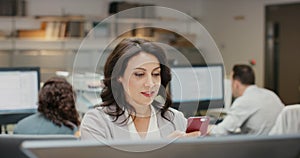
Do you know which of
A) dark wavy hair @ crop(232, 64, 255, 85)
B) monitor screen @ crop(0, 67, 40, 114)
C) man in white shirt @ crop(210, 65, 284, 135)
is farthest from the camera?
dark wavy hair @ crop(232, 64, 255, 85)

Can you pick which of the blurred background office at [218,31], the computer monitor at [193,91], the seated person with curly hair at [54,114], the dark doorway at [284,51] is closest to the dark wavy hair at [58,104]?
the seated person with curly hair at [54,114]

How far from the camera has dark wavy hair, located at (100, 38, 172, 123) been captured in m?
1.24

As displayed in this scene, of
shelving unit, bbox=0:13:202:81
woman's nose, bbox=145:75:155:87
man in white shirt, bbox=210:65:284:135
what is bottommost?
man in white shirt, bbox=210:65:284:135

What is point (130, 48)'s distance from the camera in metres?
1.31

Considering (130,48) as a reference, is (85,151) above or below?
below

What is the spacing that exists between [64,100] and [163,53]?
1643 mm

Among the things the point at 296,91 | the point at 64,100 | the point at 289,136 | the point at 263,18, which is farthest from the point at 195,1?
the point at 289,136

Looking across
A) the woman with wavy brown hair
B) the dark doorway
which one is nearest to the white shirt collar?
the woman with wavy brown hair

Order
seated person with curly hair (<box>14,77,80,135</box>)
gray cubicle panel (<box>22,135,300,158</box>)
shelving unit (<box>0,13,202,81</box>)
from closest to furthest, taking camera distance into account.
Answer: gray cubicle panel (<box>22,135,300,158</box>), seated person with curly hair (<box>14,77,80,135</box>), shelving unit (<box>0,13,202,81</box>)

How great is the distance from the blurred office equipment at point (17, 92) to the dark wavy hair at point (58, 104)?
0.30 meters

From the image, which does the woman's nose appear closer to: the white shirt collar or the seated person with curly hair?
the white shirt collar

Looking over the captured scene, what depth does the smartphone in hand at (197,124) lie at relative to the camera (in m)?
1.21

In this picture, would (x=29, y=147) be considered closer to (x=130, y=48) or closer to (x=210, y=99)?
(x=130, y=48)

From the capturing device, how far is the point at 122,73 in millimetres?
1269
